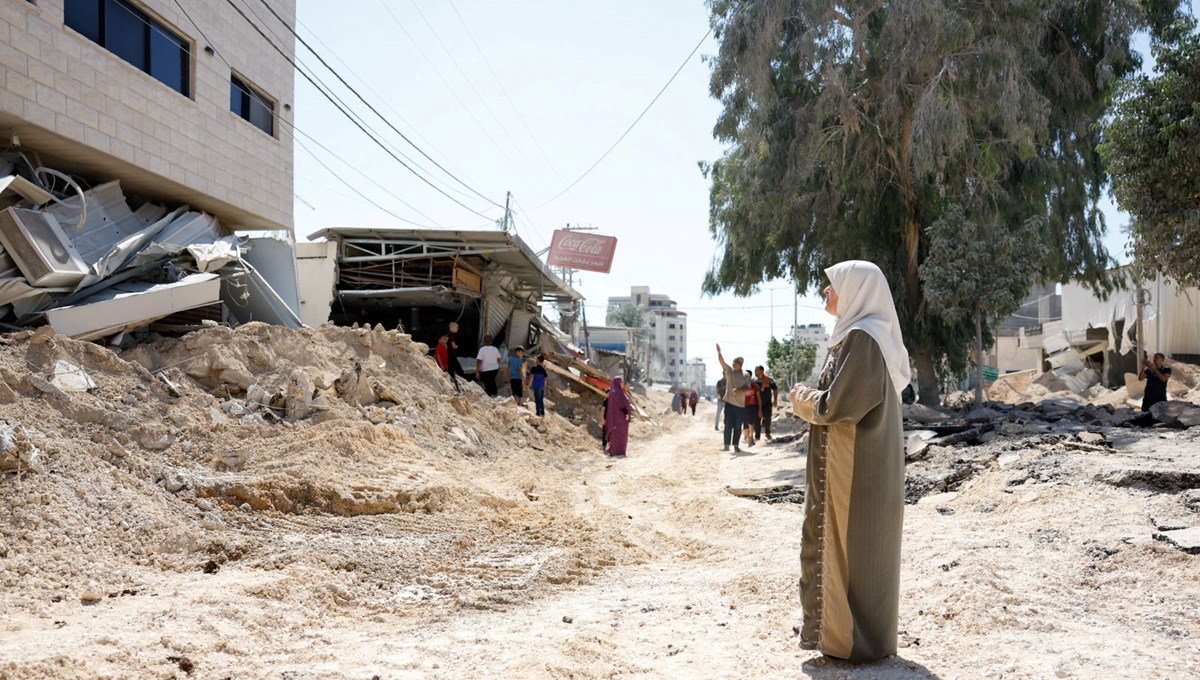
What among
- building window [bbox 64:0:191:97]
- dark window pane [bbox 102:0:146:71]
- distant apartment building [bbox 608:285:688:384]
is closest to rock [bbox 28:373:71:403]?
building window [bbox 64:0:191:97]

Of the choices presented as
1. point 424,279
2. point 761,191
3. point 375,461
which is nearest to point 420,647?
point 375,461

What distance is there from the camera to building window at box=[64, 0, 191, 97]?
9.75 meters

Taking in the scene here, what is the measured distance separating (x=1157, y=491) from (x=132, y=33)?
12.5 meters

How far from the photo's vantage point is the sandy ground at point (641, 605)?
3.33 metres

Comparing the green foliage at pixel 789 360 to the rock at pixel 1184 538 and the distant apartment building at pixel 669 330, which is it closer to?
the rock at pixel 1184 538

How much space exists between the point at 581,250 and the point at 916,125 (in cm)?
2284

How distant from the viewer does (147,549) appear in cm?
503

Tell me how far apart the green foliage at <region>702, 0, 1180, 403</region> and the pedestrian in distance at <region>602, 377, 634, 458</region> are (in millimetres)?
4410

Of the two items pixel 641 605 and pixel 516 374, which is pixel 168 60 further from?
pixel 641 605

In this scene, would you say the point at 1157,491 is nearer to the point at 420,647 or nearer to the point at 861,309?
the point at 861,309

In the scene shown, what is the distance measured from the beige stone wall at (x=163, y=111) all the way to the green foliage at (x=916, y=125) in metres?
8.17

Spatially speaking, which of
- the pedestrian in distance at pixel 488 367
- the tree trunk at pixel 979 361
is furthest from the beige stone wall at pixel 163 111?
the tree trunk at pixel 979 361

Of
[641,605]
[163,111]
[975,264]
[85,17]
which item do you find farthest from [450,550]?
[975,264]

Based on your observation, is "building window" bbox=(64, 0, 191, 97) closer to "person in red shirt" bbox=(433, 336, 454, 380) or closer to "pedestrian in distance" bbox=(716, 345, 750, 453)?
"person in red shirt" bbox=(433, 336, 454, 380)
